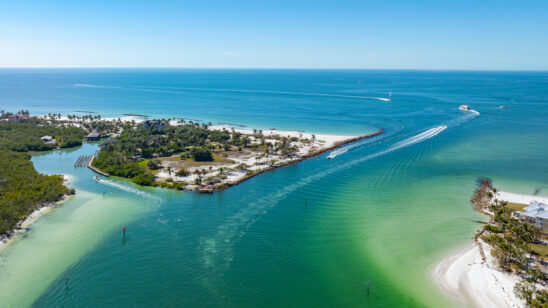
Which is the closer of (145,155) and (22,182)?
(22,182)

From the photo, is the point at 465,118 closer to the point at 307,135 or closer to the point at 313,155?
the point at 307,135

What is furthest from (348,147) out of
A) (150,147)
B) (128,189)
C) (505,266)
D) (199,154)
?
(128,189)

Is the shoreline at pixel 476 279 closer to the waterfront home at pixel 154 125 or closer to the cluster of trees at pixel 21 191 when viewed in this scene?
the cluster of trees at pixel 21 191

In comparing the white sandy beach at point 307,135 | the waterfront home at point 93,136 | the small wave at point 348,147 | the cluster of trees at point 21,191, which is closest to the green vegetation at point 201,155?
the cluster of trees at point 21,191

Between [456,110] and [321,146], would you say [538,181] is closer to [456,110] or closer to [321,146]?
[321,146]

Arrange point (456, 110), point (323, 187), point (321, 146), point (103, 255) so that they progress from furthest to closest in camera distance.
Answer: point (456, 110) < point (321, 146) < point (323, 187) < point (103, 255)

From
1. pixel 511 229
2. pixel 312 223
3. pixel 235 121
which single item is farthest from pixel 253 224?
pixel 235 121
